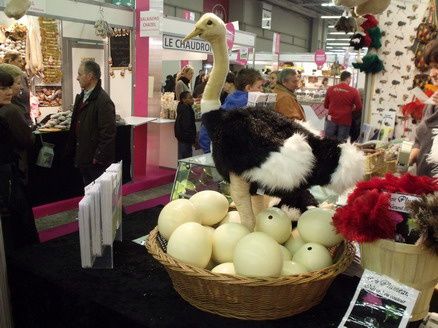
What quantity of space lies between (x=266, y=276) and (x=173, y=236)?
0.29m

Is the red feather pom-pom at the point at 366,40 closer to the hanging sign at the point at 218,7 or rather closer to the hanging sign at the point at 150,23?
the hanging sign at the point at 150,23

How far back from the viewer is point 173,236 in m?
1.20

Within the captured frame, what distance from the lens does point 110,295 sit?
1273 millimetres

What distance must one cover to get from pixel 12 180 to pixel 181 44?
3898 mm

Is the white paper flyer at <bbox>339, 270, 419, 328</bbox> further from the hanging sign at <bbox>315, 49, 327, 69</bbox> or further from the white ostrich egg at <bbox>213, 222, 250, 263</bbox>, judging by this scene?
the hanging sign at <bbox>315, 49, 327, 69</bbox>

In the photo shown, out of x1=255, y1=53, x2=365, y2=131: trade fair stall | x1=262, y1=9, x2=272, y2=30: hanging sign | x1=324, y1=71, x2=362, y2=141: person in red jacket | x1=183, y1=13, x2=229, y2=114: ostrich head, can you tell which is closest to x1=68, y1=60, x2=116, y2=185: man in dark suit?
x1=183, y1=13, x2=229, y2=114: ostrich head

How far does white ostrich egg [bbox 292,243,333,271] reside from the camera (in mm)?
1174

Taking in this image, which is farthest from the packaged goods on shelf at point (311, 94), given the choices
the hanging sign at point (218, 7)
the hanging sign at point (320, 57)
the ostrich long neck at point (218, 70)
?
the ostrich long neck at point (218, 70)

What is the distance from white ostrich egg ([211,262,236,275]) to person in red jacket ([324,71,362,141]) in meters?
5.85

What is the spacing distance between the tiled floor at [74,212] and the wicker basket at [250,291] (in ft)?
10.4

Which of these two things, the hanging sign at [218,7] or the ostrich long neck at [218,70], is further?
the hanging sign at [218,7]

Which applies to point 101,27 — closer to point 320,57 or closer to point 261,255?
point 261,255

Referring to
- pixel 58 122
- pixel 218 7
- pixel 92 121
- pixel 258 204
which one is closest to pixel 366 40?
pixel 92 121

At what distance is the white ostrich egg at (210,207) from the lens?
55.1 inches
